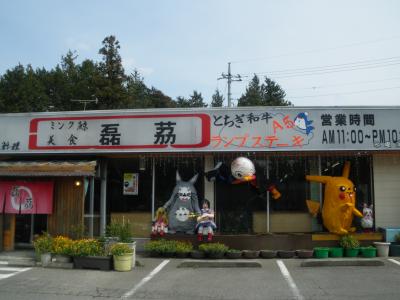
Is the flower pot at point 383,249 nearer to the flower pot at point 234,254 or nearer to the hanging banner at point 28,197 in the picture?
the flower pot at point 234,254

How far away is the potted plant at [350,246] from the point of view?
13.9 m

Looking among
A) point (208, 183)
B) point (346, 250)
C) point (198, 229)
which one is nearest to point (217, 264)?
point (198, 229)

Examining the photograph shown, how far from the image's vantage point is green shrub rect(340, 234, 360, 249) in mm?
13945

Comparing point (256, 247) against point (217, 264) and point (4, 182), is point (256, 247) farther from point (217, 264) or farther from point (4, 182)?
point (4, 182)

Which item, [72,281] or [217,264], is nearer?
[72,281]

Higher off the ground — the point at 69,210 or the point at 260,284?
the point at 69,210

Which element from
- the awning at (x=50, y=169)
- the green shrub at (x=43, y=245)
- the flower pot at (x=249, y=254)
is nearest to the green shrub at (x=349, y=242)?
the flower pot at (x=249, y=254)

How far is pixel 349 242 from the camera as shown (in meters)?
14.0

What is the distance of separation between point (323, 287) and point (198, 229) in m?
5.15

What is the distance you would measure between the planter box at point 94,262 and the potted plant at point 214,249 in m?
2.93

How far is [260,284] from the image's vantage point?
1053cm

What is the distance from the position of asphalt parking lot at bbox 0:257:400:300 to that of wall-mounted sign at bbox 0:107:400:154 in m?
3.74

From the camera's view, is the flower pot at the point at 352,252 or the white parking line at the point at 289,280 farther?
the flower pot at the point at 352,252

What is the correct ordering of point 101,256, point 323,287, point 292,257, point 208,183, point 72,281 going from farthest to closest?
point 208,183 < point 292,257 < point 101,256 < point 72,281 < point 323,287
